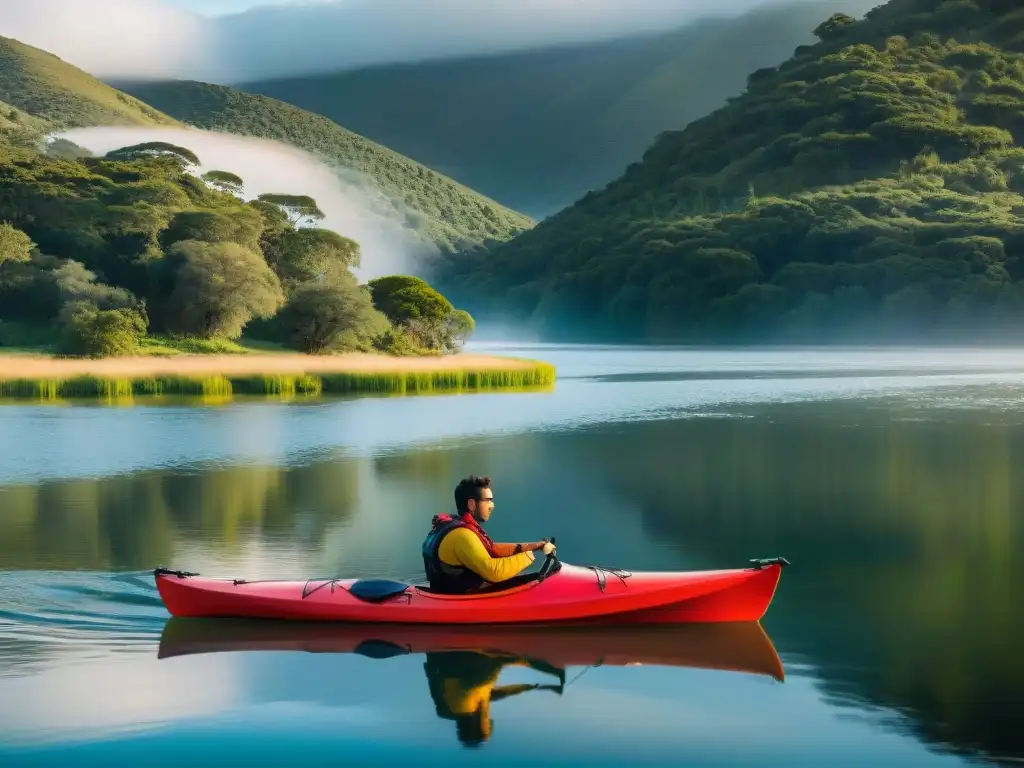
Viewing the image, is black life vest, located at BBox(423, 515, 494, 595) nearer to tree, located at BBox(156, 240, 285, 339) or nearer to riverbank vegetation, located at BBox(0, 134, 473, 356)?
riverbank vegetation, located at BBox(0, 134, 473, 356)

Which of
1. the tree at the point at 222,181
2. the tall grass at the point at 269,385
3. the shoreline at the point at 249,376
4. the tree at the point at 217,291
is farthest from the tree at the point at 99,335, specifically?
the tree at the point at 222,181

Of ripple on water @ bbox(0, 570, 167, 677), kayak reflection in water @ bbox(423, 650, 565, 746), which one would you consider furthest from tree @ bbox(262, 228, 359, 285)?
kayak reflection in water @ bbox(423, 650, 565, 746)

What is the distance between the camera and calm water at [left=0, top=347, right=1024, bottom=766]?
10461 mm

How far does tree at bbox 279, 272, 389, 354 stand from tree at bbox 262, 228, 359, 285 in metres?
7.62

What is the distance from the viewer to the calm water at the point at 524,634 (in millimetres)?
10461

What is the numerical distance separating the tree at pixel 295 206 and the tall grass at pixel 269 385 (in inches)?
1292

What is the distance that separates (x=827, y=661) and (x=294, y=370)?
45.7 metres

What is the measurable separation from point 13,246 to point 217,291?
38.3 ft

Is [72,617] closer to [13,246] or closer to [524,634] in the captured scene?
[524,634]

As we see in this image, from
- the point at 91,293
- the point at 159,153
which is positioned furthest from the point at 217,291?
the point at 159,153

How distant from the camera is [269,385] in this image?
52.8 metres

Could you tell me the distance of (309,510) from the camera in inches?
896

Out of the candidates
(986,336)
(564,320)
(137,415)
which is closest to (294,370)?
(137,415)

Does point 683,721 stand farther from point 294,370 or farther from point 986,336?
point 986,336
